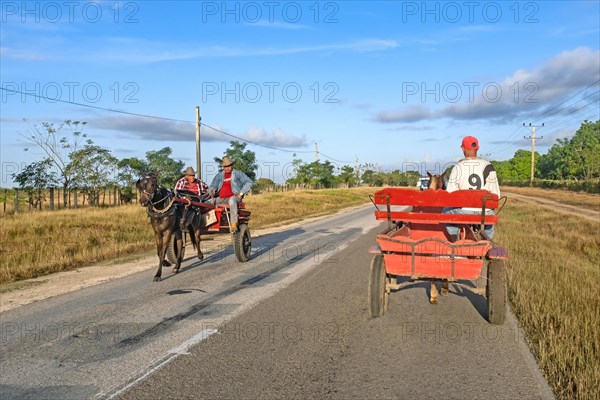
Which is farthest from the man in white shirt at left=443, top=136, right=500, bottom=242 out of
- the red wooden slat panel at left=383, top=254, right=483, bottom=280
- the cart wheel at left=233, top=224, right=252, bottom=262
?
the cart wheel at left=233, top=224, right=252, bottom=262

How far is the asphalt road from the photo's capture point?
4383mm

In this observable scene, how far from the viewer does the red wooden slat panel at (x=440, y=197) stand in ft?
20.8

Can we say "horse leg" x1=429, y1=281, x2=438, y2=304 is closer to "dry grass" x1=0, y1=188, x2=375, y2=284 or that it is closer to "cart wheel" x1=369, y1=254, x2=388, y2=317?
"cart wheel" x1=369, y1=254, x2=388, y2=317

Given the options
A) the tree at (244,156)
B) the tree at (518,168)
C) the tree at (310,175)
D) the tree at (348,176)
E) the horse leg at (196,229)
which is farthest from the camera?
the tree at (518,168)

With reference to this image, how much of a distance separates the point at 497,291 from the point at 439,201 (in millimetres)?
1346

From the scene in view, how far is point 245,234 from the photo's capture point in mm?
12141

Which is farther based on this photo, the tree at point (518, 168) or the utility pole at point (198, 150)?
the tree at point (518, 168)

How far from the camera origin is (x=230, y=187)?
1284 centimetres

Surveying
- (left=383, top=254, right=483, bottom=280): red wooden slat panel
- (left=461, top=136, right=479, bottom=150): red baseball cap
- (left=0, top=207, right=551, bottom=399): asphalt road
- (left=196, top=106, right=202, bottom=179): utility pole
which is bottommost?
(left=0, top=207, right=551, bottom=399): asphalt road

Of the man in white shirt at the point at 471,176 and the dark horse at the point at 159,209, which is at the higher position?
the man in white shirt at the point at 471,176

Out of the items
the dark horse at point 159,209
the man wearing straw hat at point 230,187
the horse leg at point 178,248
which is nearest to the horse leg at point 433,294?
the dark horse at point 159,209

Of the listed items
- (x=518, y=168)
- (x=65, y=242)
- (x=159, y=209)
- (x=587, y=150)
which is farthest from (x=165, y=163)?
(x=518, y=168)

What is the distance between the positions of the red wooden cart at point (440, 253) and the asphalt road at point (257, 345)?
42cm

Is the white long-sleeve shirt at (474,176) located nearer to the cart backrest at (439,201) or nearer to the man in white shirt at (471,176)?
the man in white shirt at (471,176)
